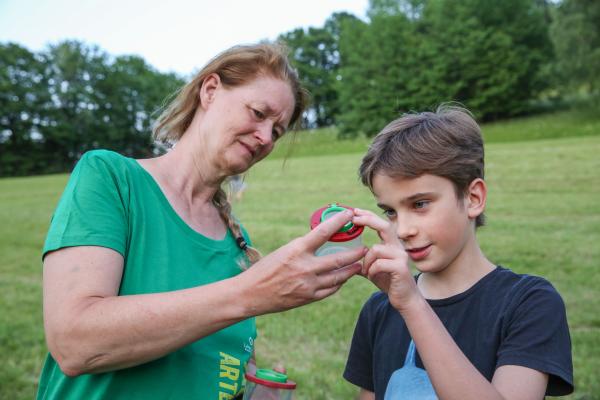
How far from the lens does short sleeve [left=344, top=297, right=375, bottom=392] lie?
7.53ft

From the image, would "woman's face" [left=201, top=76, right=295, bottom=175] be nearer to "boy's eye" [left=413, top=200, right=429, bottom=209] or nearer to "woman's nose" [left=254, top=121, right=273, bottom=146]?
"woman's nose" [left=254, top=121, right=273, bottom=146]

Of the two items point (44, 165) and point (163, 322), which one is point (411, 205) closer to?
point (163, 322)

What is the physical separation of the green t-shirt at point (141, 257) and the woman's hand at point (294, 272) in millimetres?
509

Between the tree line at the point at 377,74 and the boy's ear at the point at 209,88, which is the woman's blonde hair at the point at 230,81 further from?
the tree line at the point at 377,74

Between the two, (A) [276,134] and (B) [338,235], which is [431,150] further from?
(A) [276,134]

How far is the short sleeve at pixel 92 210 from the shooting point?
5.74 ft

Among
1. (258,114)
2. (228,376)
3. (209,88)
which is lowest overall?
(228,376)

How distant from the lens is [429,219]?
2.00 meters

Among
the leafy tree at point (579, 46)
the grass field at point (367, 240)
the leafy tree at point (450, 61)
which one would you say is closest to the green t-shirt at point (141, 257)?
the grass field at point (367, 240)

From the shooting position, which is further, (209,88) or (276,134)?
(276,134)

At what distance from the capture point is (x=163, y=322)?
1.59m

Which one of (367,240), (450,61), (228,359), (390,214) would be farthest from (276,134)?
(450,61)

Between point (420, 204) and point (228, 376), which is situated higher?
point (420, 204)

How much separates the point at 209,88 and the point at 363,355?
1292 millimetres
